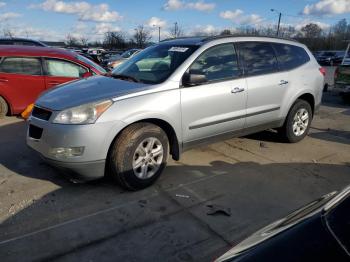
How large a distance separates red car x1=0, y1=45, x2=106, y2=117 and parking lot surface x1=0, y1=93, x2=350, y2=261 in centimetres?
202

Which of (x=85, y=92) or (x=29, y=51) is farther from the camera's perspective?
(x=29, y=51)

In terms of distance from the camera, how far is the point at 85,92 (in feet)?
13.6

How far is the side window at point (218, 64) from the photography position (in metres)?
4.61

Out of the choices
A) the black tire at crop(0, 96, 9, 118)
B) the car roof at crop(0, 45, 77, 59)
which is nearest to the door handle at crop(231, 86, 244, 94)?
the car roof at crop(0, 45, 77, 59)

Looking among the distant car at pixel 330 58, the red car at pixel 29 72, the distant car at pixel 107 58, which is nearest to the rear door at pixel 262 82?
the red car at pixel 29 72

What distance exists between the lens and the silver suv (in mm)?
3826

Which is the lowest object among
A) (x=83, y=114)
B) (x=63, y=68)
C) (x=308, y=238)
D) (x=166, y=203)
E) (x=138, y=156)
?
(x=166, y=203)

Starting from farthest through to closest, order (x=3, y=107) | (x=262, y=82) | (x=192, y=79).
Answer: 1. (x=3, y=107)
2. (x=262, y=82)
3. (x=192, y=79)

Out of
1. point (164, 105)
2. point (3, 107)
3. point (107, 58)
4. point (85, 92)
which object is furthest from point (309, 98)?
point (107, 58)

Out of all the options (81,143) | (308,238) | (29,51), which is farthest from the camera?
(29,51)

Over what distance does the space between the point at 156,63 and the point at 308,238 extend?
3602 millimetres

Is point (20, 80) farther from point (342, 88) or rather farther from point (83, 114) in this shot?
point (342, 88)

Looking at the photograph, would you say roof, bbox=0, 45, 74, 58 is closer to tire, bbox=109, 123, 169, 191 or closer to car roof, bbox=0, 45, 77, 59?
car roof, bbox=0, 45, 77, 59

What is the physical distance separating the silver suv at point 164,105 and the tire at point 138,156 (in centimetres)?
1
